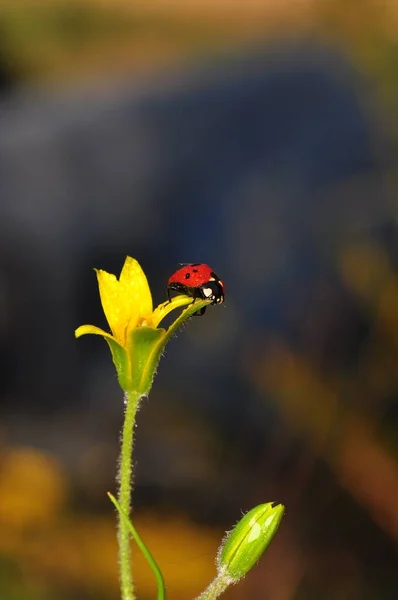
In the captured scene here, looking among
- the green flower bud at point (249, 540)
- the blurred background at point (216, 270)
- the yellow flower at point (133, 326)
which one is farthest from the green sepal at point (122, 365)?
the blurred background at point (216, 270)

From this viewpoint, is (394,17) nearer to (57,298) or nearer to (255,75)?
(255,75)

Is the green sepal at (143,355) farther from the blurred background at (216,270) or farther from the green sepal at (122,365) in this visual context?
the blurred background at (216,270)

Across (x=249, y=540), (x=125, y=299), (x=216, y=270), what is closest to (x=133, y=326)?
(x=125, y=299)

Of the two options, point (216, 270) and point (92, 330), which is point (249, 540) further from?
point (216, 270)

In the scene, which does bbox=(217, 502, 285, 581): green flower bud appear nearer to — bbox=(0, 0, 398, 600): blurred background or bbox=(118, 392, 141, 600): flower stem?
bbox=(118, 392, 141, 600): flower stem

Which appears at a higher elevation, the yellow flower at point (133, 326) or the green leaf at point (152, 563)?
the yellow flower at point (133, 326)

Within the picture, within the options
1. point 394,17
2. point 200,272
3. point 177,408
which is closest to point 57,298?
point 177,408
